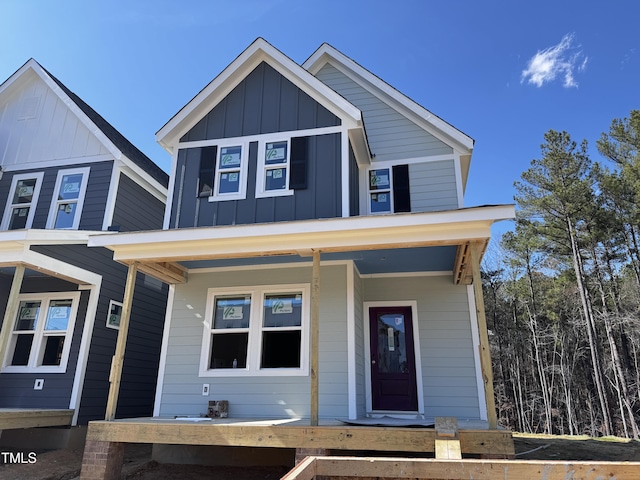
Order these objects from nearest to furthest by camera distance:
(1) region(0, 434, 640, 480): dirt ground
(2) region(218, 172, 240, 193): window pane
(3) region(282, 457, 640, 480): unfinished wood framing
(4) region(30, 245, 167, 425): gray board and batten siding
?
(3) region(282, 457, 640, 480): unfinished wood framing → (1) region(0, 434, 640, 480): dirt ground → (2) region(218, 172, 240, 193): window pane → (4) region(30, 245, 167, 425): gray board and batten siding

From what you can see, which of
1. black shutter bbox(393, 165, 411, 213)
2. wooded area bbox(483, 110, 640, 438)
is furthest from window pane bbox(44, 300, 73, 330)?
wooded area bbox(483, 110, 640, 438)

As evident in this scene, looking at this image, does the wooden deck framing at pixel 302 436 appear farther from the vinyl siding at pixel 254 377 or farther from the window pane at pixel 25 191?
the window pane at pixel 25 191

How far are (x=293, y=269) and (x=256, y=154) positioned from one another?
233 centimetres

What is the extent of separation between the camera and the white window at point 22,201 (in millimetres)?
9688

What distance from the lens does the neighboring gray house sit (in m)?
6.84

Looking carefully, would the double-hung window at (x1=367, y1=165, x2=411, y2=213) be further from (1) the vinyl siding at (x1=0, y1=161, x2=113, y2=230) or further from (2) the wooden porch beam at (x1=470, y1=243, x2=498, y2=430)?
(1) the vinyl siding at (x1=0, y1=161, x2=113, y2=230)

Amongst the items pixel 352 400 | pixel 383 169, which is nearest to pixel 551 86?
pixel 383 169

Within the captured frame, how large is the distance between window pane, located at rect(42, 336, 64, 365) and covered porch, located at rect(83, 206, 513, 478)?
307cm

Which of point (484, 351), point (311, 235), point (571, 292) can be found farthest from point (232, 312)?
point (571, 292)

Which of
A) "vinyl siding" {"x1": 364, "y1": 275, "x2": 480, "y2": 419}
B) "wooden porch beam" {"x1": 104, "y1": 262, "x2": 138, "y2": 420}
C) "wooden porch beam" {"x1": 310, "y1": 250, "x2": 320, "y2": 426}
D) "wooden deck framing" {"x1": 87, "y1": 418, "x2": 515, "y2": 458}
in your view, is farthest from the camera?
"vinyl siding" {"x1": 364, "y1": 275, "x2": 480, "y2": 419}

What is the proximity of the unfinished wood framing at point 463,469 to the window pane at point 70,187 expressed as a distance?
9349mm

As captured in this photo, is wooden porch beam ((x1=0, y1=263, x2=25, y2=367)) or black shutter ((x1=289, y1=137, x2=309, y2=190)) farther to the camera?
black shutter ((x1=289, y1=137, x2=309, y2=190))

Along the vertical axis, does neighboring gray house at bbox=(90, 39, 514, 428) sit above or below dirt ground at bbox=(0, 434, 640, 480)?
above

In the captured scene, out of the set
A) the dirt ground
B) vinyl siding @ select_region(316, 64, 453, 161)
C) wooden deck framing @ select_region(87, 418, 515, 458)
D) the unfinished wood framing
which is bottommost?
the dirt ground
